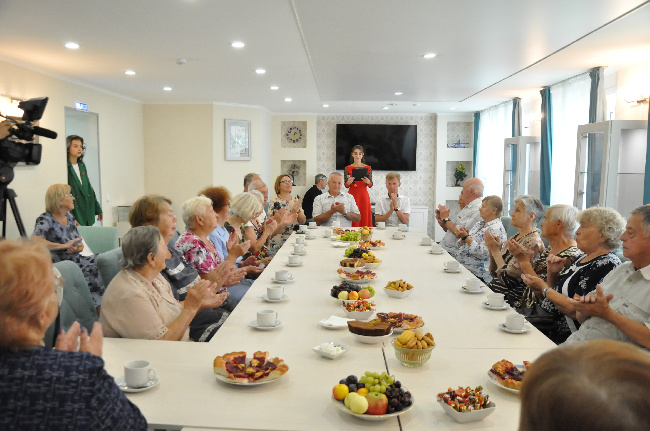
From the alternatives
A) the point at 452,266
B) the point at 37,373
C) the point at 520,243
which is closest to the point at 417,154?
the point at 520,243

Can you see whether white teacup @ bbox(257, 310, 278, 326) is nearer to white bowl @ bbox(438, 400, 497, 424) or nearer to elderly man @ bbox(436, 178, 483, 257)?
white bowl @ bbox(438, 400, 497, 424)

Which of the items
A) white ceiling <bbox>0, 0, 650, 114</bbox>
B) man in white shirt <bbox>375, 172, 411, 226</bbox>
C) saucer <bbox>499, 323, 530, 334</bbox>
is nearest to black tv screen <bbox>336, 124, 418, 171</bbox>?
white ceiling <bbox>0, 0, 650, 114</bbox>

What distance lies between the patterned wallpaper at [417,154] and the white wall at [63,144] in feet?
12.2

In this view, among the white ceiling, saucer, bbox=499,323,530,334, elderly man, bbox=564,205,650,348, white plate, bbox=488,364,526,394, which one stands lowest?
saucer, bbox=499,323,530,334

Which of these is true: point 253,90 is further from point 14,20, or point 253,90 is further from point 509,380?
point 509,380

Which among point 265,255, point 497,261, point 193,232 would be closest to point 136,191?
point 265,255

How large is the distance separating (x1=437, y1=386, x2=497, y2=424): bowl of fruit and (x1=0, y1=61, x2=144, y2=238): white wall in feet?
18.0

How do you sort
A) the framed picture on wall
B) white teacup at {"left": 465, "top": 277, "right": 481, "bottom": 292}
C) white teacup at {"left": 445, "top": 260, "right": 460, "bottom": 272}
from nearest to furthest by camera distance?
white teacup at {"left": 465, "top": 277, "right": 481, "bottom": 292} → white teacup at {"left": 445, "top": 260, "right": 460, "bottom": 272} → the framed picture on wall

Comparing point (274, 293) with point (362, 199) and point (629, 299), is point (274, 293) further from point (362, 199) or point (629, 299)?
point (362, 199)

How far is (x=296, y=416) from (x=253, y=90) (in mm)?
7110

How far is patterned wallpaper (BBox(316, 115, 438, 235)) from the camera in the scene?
11.2m

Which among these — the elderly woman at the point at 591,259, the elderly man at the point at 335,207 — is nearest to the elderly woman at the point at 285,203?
the elderly man at the point at 335,207

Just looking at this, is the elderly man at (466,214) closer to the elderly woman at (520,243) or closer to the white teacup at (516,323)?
the elderly woman at (520,243)

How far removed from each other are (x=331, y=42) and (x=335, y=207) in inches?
85.5
